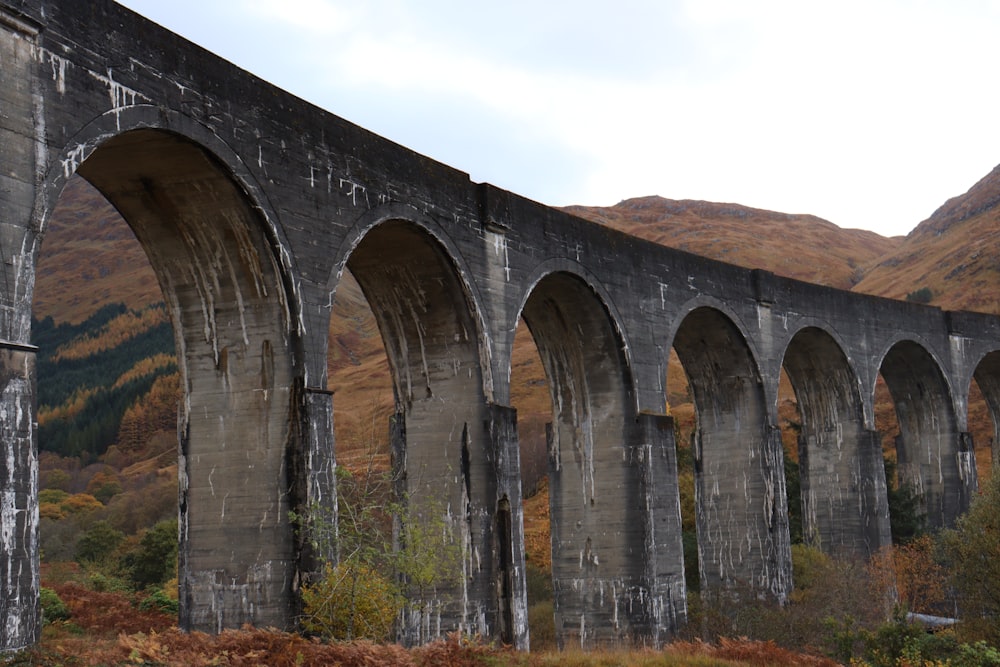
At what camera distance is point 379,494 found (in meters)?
15.6

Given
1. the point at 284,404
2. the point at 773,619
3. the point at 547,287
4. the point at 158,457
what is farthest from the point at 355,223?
the point at 158,457

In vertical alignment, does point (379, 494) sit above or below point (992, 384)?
below

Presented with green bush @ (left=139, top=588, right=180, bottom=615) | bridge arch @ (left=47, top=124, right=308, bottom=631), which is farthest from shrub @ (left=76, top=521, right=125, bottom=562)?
bridge arch @ (left=47, top=124, right=308, bottom=631)

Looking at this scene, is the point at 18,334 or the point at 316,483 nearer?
the point at 18,334

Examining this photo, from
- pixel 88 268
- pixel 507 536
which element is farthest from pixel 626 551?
pixel 88 268

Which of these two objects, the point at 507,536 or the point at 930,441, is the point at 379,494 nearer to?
the point at 507,536

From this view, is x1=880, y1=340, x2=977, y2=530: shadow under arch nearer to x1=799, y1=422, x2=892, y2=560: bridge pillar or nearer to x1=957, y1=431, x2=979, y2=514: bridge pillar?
x1=957, y1=431, x2=979, y2=514: bridge pillar

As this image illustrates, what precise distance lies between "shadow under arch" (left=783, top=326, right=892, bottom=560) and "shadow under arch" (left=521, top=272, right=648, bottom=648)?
326 inches

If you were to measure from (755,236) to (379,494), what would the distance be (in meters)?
108

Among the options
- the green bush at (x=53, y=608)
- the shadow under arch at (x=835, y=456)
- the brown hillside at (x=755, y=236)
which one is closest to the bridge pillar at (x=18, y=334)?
the green bush at (x=53, y=608)

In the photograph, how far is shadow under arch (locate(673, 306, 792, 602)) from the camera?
24719mm

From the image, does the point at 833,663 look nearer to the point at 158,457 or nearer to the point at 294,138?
the point at 294,138

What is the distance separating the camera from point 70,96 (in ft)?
36.9

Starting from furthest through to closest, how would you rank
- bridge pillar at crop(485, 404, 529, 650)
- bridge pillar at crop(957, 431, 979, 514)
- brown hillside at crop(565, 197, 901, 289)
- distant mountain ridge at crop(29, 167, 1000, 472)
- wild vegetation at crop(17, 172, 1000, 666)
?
brown hillside at crop(565, 197, 901, 289) < distant mountain ridge at crop(29, 167, 1000, 472) < bridge pillar at crop(957, 431, 979, 514) < bridge pillar at crop(485, 404, 529, 650) < wild vegetation at crop(17, 172, 1000, 666)
